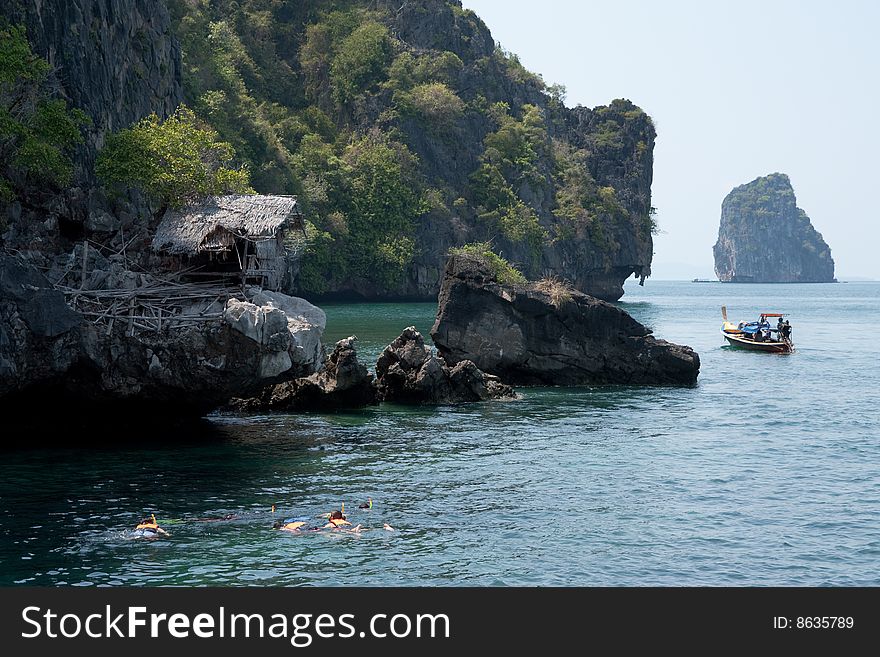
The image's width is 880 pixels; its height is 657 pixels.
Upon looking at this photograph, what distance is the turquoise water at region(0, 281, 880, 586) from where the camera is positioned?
20500mm

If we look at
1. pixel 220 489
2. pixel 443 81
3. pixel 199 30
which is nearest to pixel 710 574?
pixel 220 489

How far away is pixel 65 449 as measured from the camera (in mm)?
30359

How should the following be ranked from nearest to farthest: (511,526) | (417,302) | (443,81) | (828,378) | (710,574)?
(710,574) < (511,526) < (828,378) < (417,302) < (443,81)

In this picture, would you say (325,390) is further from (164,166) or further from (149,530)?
(149,530)

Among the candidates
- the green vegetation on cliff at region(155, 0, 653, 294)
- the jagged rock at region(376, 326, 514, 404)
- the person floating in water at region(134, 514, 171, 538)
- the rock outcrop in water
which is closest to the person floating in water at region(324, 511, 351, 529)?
the person floating in water at region(134, 514, 171, 538)

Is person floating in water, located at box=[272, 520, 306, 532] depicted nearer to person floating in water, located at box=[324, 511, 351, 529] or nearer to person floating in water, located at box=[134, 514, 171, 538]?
person floating in water, located at box=[324, 511, 351, 529]

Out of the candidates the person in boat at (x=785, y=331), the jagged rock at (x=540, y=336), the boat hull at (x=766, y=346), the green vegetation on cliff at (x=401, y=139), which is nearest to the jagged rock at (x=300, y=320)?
the jagged rock at (x=540, y=336)

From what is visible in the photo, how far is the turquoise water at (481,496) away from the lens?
67.3ft

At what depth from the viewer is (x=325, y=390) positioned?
3891 cm

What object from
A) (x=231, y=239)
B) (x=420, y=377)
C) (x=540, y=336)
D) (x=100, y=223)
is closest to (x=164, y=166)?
(x=100, y=223)

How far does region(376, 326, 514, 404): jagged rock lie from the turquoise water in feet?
4.18

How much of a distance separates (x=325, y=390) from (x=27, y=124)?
14156mm

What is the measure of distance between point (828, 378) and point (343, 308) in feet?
168
